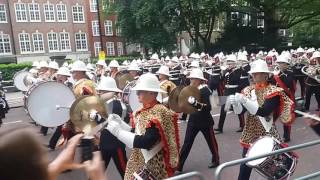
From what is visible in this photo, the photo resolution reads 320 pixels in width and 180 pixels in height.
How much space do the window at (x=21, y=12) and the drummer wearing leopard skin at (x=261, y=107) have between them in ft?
146

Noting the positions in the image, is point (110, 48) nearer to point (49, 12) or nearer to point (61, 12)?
point (61, 12)

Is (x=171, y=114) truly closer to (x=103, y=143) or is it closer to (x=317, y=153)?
(x=103, y=143)

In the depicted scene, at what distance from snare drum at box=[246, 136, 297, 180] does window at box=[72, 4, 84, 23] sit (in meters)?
48.5

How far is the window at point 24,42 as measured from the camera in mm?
46266

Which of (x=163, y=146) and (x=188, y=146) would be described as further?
(x=188, y=146)

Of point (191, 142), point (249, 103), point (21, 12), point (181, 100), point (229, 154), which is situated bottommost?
point (229, 154)

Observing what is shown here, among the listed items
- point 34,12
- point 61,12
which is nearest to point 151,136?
point 34,12

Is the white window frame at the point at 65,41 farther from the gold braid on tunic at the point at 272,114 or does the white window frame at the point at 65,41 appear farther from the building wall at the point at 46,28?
the gold braid on tunic at the point at 272,114

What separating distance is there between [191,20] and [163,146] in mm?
28960

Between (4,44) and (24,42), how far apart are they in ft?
7.43

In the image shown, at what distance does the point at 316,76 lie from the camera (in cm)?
1084

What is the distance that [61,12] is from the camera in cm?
4938

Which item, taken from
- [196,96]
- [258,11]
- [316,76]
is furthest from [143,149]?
[258,11]

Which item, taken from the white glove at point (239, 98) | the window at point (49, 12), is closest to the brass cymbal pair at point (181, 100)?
the white glove at point (239, 98)
